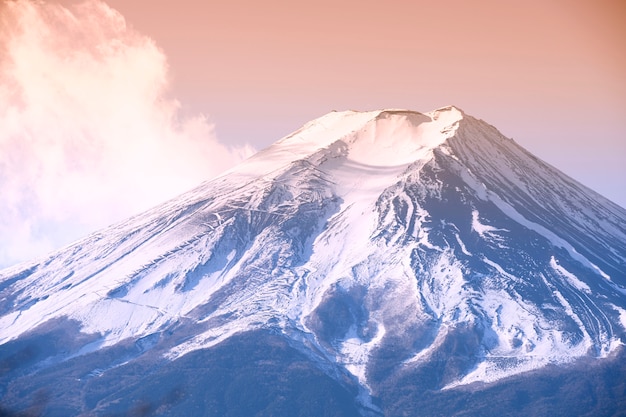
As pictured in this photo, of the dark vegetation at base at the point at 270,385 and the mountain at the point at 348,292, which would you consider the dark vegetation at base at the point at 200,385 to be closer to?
the dark vegetation at base at the point at 270,385

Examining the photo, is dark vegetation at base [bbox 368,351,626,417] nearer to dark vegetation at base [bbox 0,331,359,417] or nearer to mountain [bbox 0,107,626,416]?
mountain [bbox 0,107,626,416]

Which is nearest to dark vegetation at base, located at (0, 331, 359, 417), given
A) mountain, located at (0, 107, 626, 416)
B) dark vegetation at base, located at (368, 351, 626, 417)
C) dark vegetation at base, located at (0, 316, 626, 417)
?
dark vegetation at base, located at (0, 316, 626, 417)

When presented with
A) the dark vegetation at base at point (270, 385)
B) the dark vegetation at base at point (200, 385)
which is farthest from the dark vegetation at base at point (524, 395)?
the dark vegetation at base at point (200, 385)

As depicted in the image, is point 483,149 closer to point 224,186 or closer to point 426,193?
point 426,193

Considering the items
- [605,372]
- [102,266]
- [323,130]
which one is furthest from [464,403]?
[323,130]

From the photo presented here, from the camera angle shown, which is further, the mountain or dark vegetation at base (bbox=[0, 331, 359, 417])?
the mountain

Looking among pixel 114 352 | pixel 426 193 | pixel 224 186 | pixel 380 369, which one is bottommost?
pixel 380 369
